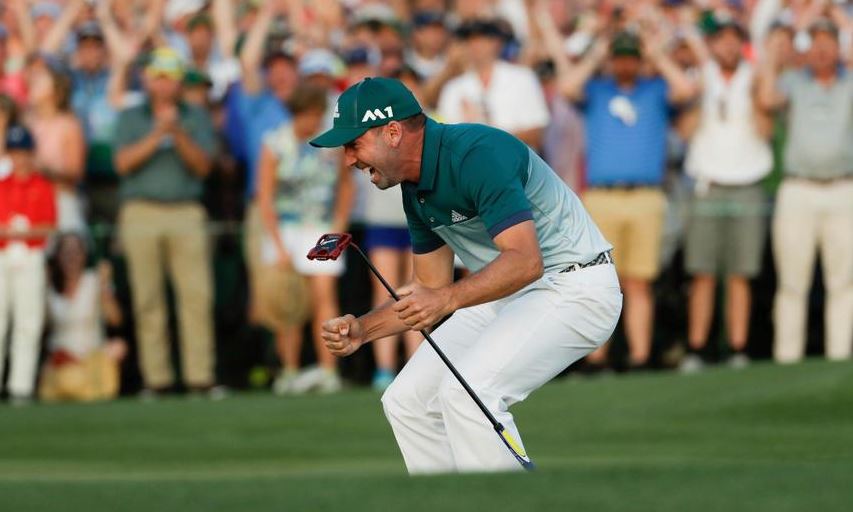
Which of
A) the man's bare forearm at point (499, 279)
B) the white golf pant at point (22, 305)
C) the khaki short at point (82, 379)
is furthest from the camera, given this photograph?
the khaki short at point (82, 379)

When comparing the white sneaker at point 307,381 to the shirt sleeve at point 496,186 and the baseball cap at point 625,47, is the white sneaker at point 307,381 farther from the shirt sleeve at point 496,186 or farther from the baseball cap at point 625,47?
the shirt sleeve at point 496,186

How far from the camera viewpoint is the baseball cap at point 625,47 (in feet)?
46.2

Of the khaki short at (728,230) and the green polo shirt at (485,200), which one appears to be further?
the khaki short at (728,230)

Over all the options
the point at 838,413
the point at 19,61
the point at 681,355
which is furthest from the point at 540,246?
the point at 19,61

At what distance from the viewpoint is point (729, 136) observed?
14.3m

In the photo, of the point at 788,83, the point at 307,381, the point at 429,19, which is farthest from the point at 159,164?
the point at 788,83

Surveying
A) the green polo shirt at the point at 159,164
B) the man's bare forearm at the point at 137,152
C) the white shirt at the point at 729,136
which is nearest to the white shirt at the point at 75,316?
the green polo shirt at the point at 159,164

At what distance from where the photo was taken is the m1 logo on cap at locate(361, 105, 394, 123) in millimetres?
7633

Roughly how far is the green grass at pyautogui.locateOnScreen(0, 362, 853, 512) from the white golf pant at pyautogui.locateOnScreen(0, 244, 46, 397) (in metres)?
0.46

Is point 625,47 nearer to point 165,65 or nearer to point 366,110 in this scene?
point 165,65

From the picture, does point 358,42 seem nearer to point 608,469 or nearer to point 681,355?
point 681,355

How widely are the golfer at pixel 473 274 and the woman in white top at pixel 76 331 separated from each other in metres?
6.14

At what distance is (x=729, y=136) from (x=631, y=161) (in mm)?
833

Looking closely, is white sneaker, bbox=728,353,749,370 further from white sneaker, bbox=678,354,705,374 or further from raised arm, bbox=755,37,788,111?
raised arm, bbox=755,37,788,111
